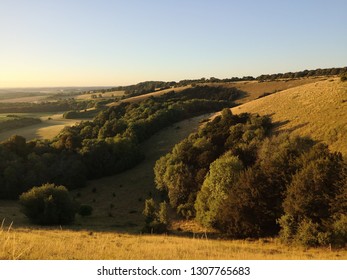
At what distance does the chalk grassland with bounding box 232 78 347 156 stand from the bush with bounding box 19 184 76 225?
3139 centimetres

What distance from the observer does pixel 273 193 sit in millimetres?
32812

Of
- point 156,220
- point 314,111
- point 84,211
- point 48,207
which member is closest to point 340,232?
point 156,220

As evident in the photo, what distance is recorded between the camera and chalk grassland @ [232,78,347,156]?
44.0 meters

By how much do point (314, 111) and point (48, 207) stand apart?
4086 centimetres

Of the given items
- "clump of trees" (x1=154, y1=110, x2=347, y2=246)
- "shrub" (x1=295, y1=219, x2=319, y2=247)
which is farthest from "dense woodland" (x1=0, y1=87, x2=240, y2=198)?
"shrub" (x1=295, y1=219, x2=319, y2=247)

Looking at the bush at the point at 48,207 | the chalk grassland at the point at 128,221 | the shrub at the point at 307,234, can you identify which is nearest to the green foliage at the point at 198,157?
the chalk grassland at the point at 128,221

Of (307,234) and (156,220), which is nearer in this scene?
(307,234)

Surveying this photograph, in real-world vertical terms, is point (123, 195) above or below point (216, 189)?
below

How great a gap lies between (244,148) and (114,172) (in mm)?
30849

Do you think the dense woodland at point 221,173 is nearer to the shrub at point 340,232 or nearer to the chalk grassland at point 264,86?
the shrub at point 340,232

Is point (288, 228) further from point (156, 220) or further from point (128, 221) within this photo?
point (128, 221)

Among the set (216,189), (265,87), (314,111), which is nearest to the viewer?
(216,189)

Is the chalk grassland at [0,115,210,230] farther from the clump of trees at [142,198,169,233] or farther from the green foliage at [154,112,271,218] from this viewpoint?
the green foliage at [154,112,271,218]

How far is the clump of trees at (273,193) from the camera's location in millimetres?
27245
